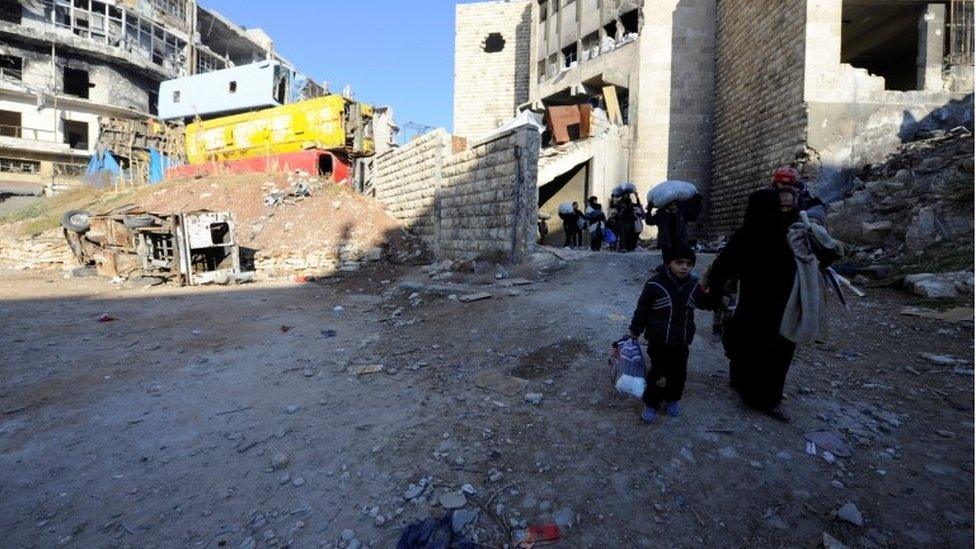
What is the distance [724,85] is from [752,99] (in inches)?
96.9

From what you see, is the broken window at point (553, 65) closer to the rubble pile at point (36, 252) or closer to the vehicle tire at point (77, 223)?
the vehicle tire at point (77, 223)

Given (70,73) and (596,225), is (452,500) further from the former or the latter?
(70,73)

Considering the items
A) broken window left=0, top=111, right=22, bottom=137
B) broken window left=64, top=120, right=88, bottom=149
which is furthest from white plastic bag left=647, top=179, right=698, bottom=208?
broken window left=64, top=120, right=88, bottom=149

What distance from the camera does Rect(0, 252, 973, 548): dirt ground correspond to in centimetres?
203

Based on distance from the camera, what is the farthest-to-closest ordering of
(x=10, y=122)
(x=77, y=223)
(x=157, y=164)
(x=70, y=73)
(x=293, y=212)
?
(x=70, y=73) < (x=10, y=122) < (x=157, y=164) < (x=293, y=212) < (x=77, y=223)

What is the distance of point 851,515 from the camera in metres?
1.97

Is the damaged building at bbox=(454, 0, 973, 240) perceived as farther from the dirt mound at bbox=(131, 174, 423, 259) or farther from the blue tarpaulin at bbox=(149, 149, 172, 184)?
the blue tarpaulin at bbox=(149, 149, 172, 184)

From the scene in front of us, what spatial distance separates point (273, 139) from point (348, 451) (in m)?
16.4

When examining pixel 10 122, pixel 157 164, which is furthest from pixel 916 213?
pixel 10 122

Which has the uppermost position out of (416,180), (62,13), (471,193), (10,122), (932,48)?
(62,13)

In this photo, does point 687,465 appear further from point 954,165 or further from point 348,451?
point 954,165

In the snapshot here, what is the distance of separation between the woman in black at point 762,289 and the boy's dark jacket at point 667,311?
326 millimetres

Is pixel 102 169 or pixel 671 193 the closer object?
pixel 671 193

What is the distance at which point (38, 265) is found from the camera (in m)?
11.9
